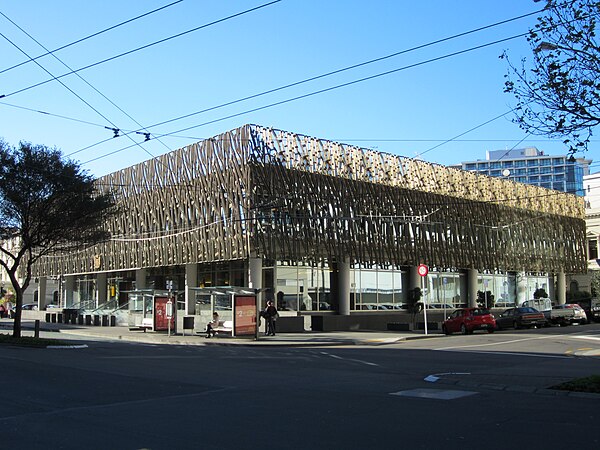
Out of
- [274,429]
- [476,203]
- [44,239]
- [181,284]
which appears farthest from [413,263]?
[274,429]

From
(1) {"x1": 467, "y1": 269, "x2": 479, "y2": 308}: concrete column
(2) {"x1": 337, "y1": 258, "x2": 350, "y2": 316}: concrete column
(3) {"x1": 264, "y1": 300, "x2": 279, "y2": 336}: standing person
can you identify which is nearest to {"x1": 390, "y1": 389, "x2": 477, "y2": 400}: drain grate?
(3) {"x1": 264, "y1": 300, "x2": 279, "y2": 336}: standing person

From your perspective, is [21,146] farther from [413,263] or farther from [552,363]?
[413,263]

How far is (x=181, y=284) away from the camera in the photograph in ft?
173

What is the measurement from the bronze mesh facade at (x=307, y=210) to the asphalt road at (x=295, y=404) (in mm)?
20092

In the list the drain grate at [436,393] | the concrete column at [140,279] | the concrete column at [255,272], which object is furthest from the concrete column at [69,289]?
the drain grate at [436,393]

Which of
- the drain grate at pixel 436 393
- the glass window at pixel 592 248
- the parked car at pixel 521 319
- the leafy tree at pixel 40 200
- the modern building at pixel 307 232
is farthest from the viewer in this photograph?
the glass window at pixel 592 248

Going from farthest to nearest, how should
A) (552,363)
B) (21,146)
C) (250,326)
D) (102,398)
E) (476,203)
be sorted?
1. (476,203)
2. (250,326)
3. (21,146)
4. (552,363)
5. (102,398)

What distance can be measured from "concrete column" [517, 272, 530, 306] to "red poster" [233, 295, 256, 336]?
141 feet

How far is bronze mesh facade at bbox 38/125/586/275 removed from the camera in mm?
41281

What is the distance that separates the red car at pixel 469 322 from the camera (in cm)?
3584

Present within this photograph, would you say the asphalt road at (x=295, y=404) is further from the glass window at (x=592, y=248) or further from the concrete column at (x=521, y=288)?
the glass window at (x=592, y=248)

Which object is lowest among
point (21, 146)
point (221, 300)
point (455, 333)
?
point (455, 333)

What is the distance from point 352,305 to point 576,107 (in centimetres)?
3760

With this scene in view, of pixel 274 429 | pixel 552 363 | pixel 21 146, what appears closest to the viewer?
pixel 274 429
